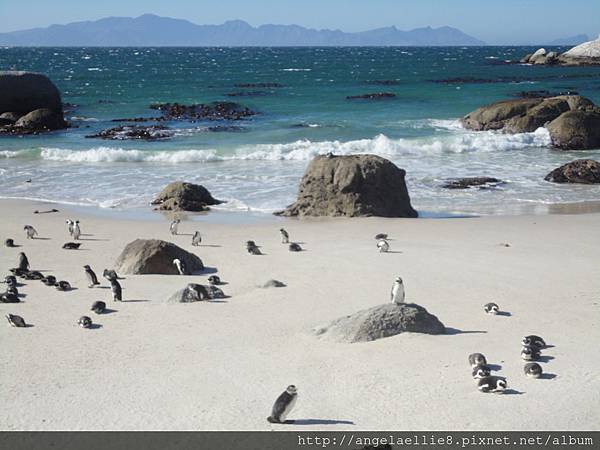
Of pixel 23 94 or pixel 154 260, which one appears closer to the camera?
pixel 154 260

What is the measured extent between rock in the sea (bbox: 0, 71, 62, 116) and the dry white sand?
29.5 m

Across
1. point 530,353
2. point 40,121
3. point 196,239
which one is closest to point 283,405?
point 530,353

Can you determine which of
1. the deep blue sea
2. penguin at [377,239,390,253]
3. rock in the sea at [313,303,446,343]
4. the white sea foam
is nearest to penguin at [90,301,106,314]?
rock in the sea at [313,303,446,343]

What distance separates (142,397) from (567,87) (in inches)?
2375

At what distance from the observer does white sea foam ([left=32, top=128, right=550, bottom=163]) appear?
28.2 m

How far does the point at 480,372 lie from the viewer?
7750 millimetres

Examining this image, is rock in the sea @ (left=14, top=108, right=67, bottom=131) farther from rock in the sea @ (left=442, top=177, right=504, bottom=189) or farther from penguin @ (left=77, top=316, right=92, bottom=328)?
penguin @ (left=77, top=316, right=92, bottom=328)

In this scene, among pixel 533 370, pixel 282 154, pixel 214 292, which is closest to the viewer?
pixel 533 370

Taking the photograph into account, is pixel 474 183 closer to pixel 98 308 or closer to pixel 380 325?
pixel 380 325

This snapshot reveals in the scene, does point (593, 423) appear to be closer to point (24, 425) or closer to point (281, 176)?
point (24, 425)

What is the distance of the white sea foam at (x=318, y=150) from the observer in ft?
92.6

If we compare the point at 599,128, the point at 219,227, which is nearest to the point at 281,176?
the point at 219,227

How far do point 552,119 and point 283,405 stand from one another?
30708 millimetres

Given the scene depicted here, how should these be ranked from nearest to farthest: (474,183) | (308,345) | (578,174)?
(308,345)
(474,183)
(578,174)
